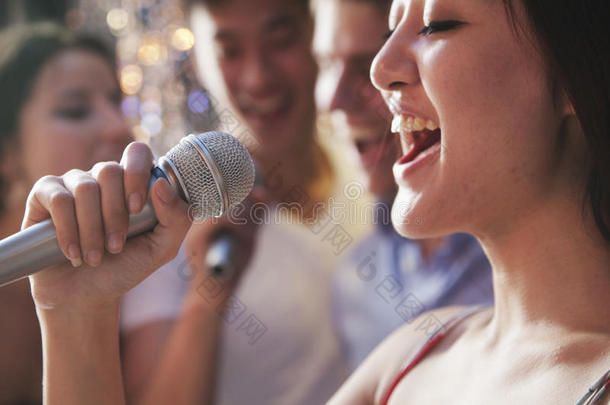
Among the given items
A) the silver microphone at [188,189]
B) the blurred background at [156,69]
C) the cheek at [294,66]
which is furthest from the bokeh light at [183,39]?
the silver microphone at [188,189]

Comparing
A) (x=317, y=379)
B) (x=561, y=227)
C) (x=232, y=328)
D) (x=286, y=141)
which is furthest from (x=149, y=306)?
(x=561, y=227)

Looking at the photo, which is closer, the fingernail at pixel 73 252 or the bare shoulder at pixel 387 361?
the fingernail at pixel 73 252

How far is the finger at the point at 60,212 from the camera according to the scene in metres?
0.76

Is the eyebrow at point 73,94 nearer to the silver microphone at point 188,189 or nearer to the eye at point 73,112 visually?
the eye at point 73,112

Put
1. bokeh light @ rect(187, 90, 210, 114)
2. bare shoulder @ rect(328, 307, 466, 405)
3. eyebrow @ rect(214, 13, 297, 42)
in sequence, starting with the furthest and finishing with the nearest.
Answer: eyebrow @ rect(214, 13, 297, 42)
bokeh light @ rect(187, 90, 210, 114)
bare shoulder @ rect(328, 307, 466, 405)

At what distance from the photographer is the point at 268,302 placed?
2018 millimetres

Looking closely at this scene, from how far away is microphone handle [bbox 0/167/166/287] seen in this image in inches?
28.7

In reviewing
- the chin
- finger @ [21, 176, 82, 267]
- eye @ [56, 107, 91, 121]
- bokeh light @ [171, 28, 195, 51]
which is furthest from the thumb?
bokeh light @ [171, 28, 195, 51]

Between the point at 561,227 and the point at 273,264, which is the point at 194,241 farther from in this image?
the point at 561,227

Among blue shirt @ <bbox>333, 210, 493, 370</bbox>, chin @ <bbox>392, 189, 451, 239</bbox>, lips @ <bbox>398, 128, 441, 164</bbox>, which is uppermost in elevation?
lips @ <bbox>398, 128, 441, 164</bbox>

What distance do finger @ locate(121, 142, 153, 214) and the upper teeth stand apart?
399 mm

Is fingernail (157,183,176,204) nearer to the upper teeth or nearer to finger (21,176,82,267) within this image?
finger (21,176,82,267)

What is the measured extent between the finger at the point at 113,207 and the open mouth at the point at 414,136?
437 millimetres

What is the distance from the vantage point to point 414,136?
101 centimetres
